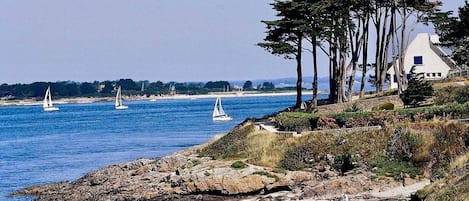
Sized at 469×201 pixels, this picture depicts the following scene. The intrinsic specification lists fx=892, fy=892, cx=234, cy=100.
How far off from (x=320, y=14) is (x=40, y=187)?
21375 mm

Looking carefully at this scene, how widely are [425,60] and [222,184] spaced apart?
42.0 metres

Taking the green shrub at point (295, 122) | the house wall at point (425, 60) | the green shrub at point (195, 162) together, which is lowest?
the green shrub at point (195, 162)

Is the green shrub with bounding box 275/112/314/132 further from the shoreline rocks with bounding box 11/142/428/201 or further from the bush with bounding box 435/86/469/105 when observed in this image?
the bush with bounding box 435/86/469/105

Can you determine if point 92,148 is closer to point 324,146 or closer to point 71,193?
point 71,193

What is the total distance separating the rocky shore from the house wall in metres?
36.0

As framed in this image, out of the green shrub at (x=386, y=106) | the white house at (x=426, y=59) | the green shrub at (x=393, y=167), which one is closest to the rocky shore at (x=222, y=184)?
the green shrub at (x=393, y=167)

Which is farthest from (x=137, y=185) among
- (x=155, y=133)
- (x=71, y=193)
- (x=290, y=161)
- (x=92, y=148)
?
(x=155, y=133)

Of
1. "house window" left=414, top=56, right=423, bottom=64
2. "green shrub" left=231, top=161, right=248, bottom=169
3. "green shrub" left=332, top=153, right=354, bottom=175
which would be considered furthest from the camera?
"house window" left=414, top=56, right=423, bottom=64

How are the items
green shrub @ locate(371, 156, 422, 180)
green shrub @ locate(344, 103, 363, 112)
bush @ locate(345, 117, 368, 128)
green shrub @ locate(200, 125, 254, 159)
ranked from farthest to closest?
green shrub @ locate(344, 103, 363, 112)
green shrub @ locate(200, 125, 254, 159)
bush @ locate(345, 117, 368, 128)
green shrub @ locate(371, 156, 422, 180)

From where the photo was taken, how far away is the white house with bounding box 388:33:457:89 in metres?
76.9

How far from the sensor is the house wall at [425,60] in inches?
3039

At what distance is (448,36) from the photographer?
59.4m

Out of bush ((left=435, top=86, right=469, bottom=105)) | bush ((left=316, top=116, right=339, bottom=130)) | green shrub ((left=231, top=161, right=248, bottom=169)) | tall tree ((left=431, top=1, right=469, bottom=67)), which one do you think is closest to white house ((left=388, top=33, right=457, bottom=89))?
tall tree ((left=431, top=1, right=469, bottom=67))

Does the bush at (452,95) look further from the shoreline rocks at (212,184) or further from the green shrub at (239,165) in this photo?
the green shrub at (239,165)
